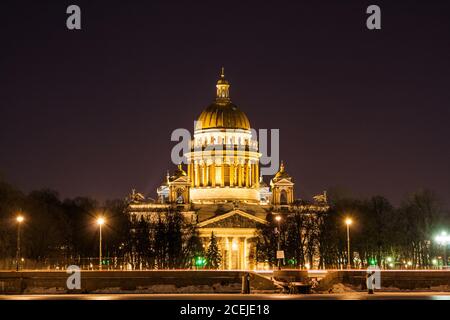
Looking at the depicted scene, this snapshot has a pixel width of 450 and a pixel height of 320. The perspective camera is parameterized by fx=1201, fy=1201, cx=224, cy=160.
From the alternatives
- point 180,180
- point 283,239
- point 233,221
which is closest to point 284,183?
point 233,221

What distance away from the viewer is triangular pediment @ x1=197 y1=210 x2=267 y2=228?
185 meters

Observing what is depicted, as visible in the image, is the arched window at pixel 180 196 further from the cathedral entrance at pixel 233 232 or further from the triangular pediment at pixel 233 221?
the cathedral entrance at pixel 233 232

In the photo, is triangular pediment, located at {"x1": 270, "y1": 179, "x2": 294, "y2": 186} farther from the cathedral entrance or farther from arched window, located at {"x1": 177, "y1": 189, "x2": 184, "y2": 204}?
arched window, located at {"x1": 177, "y1": 189, "x2": 184, "y2": 204}

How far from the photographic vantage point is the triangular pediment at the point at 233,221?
185375mm

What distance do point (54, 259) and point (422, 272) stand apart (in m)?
57.7

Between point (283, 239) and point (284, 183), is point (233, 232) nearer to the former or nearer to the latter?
point (284, 183)

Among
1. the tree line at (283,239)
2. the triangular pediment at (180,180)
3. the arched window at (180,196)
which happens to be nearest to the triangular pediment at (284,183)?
the triangular pediment at (180,180)

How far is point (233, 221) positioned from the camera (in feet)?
612

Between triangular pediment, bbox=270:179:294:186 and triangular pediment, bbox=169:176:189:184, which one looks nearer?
triangular pediment, bbox=169:176:189:184

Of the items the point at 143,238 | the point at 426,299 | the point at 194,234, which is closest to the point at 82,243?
the point at 143,238

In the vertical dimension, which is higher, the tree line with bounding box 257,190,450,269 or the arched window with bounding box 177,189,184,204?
the arched window with bounding box 177,189,184,204

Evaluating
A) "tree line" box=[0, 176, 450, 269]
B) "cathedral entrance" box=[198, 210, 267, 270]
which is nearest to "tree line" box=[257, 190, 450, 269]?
"tree line" box=[0, 176, 450, 269]
